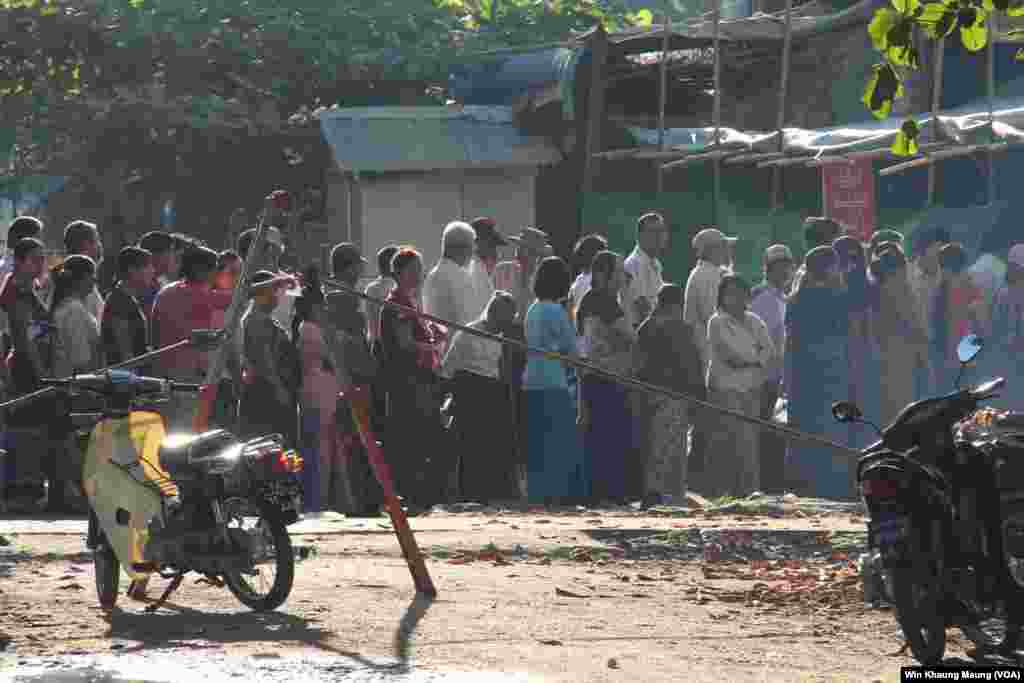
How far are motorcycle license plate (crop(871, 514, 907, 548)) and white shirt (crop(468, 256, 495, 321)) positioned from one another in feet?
23.5

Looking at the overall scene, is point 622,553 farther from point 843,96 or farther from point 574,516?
point 843,96

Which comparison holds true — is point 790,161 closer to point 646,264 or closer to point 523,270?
point 646,264

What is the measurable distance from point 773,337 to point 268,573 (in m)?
7.06

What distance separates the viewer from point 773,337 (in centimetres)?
1544

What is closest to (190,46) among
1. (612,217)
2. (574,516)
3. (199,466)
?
(612,217)

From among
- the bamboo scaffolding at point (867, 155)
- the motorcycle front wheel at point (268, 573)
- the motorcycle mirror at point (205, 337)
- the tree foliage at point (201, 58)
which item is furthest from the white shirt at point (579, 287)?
the tree foliage at point (201, 58)

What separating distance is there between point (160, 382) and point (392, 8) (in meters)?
17.0

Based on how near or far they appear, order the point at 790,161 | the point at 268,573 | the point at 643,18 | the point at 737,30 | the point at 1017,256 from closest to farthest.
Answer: the point at 268,573 → the point at 1017,256 → the point at 790,161 → the point at 737,30 → the point at 643,18

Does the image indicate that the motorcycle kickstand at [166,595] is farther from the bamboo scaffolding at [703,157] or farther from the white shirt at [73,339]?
the bamboo scaffolding at [703,157]

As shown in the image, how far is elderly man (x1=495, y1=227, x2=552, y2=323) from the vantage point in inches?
624

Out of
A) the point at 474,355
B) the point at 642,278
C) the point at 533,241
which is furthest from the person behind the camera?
the point at 533,241

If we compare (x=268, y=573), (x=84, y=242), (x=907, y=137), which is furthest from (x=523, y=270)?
(x=907, y=137)

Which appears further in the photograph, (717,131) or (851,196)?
(717,131)

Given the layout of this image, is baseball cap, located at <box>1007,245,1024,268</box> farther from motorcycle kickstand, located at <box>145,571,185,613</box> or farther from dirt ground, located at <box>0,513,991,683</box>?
motorcycle kickstand, located at <box>145,571,185,613</box>
